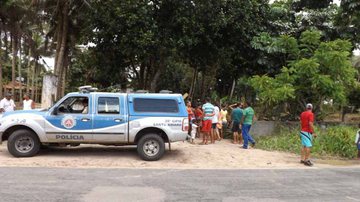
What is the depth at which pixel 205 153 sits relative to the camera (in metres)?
13.0

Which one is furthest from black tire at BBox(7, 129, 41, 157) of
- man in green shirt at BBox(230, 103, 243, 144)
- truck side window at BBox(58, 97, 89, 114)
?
man in green shirt at BBox(230, 103, 243, 144)

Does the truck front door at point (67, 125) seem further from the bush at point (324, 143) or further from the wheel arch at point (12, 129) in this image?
the bush at point (324, 143)

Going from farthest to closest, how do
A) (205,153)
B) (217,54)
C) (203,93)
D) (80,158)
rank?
(203,93) → (217,54) → (205,153) → (80,158)

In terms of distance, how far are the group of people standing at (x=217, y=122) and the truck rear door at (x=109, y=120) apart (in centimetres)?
350

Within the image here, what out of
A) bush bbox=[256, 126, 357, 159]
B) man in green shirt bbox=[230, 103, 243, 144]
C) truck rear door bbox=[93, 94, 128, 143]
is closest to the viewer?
truck rear door bbox=[93, 94, 128, 143]

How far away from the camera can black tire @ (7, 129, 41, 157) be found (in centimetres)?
1098

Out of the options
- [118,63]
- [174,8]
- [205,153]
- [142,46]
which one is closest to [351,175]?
[205,153]

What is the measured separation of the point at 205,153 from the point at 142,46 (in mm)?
6546

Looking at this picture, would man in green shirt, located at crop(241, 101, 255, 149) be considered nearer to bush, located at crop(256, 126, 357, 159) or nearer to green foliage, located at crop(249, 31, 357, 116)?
bush, located at crop(256, 126, 357, 159)

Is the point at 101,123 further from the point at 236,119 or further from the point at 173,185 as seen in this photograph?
the point at 236,119

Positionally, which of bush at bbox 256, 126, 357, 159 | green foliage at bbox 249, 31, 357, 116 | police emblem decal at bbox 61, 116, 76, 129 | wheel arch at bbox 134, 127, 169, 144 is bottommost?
bush at bbox 256, 126, 357, 159

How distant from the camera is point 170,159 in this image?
11875 mm

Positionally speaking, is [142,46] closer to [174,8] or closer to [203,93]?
[174,8]

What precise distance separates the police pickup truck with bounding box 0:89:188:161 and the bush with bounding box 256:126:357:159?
4.98m
